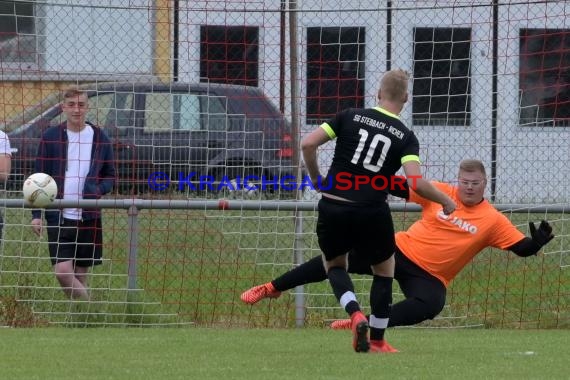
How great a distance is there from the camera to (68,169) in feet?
34.9

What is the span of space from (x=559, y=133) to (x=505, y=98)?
2.04 feet

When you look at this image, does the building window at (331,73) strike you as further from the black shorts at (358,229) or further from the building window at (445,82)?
the black shorts at (358,229)

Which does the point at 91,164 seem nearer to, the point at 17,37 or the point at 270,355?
the point at 17,37

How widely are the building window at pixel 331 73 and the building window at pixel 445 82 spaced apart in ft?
1.66

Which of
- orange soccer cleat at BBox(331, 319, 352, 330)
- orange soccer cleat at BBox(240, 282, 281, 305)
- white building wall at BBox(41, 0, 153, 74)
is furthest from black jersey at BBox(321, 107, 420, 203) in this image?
white building wall at BBox(41, 0, 153, 74)

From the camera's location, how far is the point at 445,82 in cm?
1118

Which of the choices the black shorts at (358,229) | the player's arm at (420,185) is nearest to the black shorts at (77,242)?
the black shorts at (358,229)

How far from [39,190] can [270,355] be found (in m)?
2.59

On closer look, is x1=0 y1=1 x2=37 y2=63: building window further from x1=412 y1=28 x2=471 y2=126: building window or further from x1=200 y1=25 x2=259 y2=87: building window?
x1=412 y1=28 x2=471 y2=126: building window

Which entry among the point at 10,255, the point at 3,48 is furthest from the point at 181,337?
the point at 3,48

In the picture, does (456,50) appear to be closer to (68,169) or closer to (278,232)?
(278,232)

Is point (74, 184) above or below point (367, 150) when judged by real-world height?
below

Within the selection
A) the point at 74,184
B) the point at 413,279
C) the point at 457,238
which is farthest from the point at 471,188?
the point at 74,184

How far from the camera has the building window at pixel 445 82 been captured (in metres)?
11.2
